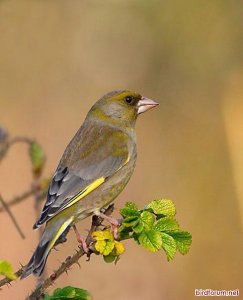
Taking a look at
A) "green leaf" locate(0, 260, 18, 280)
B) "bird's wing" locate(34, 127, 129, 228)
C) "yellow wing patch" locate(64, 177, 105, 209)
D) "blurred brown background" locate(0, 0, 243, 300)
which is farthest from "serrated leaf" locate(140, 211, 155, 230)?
"blurred brown background" locate(0, 0, 243, 300)

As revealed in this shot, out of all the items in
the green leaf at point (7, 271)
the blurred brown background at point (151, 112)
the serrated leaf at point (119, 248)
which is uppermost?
the blurred brown background at point (151, 112)

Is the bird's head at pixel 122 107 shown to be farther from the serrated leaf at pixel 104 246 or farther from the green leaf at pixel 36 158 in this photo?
the serrated leaf at pixel 104 246

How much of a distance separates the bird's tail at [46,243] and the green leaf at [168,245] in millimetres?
584

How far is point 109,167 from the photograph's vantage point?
4.42 meters

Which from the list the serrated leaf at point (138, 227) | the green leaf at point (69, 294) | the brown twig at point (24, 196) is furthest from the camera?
the brown twig at point (24, 196)

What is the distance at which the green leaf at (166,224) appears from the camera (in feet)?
9.20

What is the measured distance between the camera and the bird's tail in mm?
3232

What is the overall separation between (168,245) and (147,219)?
0.12 m

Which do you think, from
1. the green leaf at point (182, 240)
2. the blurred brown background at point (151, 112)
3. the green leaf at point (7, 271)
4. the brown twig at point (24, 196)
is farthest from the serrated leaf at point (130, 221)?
the blurred brown background at point (151, 112)

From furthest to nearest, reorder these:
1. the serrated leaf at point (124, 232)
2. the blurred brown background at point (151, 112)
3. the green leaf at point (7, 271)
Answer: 1. the blurred brown background at point (151, 112)
2. the serrated leaf at point (124, 232)
3. the green leaf at point (7, 271)

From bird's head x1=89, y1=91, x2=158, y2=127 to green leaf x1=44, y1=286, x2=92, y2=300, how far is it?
2369 millimetres

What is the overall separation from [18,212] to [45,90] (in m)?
2.44

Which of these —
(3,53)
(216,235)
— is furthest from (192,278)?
(3,53)

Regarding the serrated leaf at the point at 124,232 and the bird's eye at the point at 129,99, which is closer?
the serrated leaf at the point at 124,232
